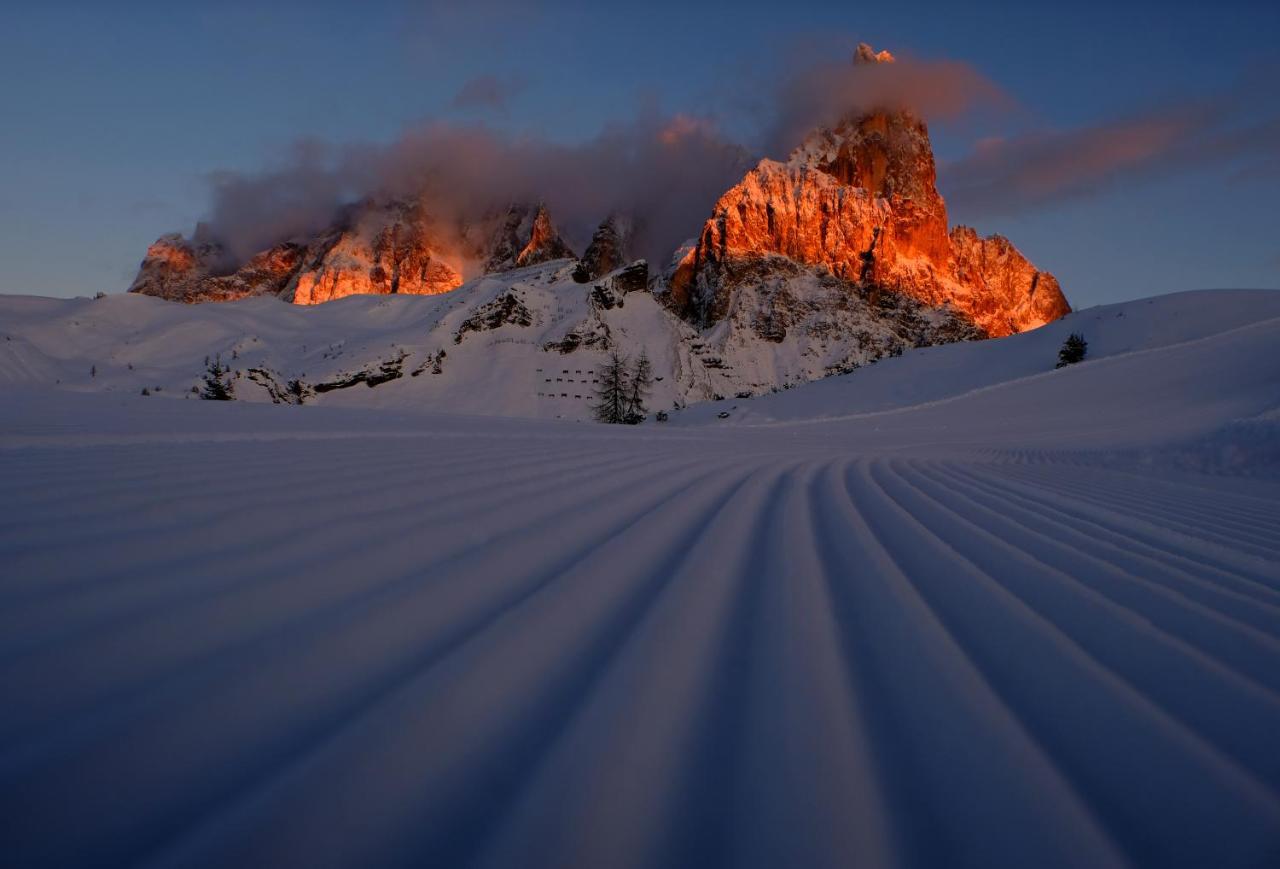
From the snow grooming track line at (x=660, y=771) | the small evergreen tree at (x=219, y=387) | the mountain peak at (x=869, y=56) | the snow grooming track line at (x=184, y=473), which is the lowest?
the snow grooming track line at (x=660, y=771)

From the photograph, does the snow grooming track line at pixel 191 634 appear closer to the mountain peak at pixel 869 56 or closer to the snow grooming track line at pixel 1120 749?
the snow grooming track line at pixel 1120 749

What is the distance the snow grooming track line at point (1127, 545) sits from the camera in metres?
1.63

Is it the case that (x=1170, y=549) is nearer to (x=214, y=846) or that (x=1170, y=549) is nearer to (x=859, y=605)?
(x=859, y=605)

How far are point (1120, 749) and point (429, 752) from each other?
0.98 metres

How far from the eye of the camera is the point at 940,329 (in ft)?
224

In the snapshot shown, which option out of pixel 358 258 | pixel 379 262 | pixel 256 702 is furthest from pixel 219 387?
pixel 358 258

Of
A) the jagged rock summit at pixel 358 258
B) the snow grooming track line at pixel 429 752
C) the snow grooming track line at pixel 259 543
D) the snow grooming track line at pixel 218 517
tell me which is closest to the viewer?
the snow grooming track line at pixel 429 752

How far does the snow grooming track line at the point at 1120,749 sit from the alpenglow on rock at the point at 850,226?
A: 65.6m

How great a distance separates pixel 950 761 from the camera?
2.55 ft

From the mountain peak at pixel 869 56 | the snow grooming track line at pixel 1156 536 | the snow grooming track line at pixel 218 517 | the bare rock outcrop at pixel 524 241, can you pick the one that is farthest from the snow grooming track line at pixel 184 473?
the mountain peak at pixel 869 56

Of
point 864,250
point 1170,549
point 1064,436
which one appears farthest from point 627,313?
point 864,250

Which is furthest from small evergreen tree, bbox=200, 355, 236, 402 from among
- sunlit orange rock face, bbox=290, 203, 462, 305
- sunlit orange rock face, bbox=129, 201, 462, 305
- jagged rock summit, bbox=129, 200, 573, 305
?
sunlit orange rock face, bbox=129, 201, 462, 305

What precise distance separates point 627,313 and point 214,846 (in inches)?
1460

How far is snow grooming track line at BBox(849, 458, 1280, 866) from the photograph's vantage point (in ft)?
2.19
